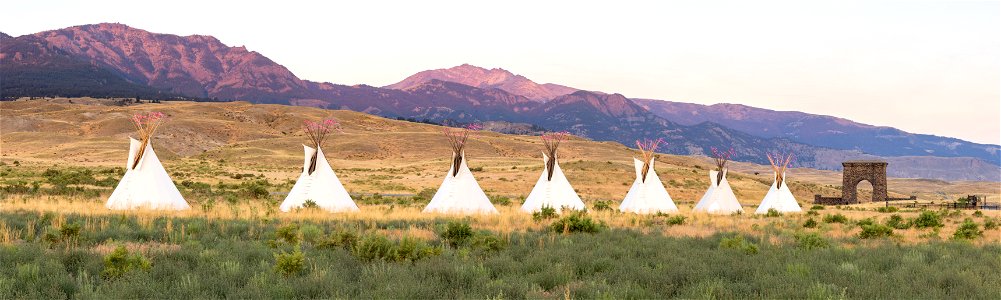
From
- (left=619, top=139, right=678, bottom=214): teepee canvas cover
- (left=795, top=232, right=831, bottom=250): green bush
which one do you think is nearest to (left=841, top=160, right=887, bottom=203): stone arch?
(left=619, top=139, right=678, bottom=214): teepee canvas cover

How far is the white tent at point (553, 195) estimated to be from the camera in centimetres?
2925

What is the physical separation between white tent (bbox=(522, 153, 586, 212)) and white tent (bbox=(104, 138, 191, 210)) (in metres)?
13.8

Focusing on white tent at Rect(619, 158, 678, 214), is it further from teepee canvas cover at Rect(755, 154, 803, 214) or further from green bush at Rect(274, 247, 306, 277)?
green bush at Rect(274, 247, 306, 277)

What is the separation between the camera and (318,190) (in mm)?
25484

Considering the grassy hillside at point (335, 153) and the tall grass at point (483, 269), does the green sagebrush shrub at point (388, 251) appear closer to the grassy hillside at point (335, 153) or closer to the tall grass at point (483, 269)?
the tall grass at point (483, 269)

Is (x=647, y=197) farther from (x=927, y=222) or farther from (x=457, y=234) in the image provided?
(x=457, y=234)

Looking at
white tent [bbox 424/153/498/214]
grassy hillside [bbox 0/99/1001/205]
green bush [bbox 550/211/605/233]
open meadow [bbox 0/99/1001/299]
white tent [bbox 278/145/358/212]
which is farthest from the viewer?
grassy hillside [bbox 0/99/1001/205]

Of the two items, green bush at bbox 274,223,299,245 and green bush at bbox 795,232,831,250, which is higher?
green bush at bbox 795,232,831,250

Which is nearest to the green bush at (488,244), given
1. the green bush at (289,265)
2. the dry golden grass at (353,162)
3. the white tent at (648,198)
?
the dry golden grass at (353,162)

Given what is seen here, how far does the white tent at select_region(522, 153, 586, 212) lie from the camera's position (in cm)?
2925

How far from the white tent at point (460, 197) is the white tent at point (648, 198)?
26.3 feet

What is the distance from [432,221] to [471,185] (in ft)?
25.7

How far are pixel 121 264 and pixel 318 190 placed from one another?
16.1m

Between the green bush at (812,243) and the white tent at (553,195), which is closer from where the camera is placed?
the green bush at (812,243)
